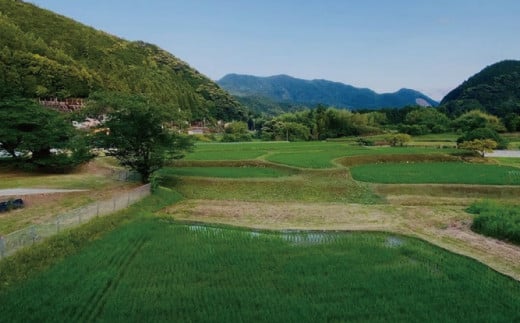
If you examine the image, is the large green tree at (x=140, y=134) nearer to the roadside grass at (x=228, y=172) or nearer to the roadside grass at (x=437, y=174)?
the roadside grass at (x=228, y=172)

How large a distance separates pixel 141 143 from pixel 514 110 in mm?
87687

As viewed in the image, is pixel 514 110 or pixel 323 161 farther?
pixel 514 110

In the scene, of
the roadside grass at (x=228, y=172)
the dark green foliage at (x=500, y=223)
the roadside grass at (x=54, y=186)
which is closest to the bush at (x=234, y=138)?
the roadside grass at (x=54, y=186)

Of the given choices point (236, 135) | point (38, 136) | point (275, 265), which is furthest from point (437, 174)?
point (236, 135)

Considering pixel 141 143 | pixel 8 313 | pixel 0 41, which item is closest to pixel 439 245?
pixel 8 313

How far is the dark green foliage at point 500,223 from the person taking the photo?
41.1 ft

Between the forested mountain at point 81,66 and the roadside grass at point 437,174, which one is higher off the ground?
the forested mountain at point 81,66

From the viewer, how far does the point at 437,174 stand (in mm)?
24328

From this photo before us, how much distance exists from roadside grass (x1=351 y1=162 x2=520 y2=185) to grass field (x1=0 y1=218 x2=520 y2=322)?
1118 centimetres

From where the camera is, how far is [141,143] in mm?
21500

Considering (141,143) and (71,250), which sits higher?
(141,143)

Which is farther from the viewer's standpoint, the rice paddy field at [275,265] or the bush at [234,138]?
the bush at [234,138]

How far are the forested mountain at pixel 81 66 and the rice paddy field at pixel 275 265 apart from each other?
11000mm

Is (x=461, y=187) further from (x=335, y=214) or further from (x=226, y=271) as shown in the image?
(x=226, y=271)
